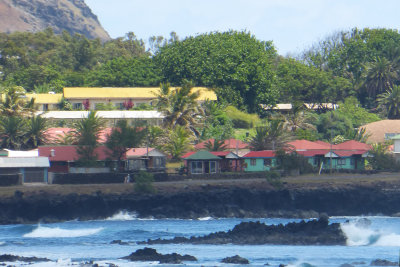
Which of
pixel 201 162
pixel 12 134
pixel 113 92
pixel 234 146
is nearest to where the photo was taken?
pixel 201 162

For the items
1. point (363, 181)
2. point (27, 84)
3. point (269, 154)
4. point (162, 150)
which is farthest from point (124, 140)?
point (27, 84)

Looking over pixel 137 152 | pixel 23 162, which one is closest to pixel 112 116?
pixel 137 152

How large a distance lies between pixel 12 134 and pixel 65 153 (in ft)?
29.7

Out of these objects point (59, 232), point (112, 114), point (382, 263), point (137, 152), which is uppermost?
point (112, 114)

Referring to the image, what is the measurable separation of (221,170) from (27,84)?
4960 cm

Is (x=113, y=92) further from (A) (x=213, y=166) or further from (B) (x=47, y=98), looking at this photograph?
(A) (x=213, y=166)

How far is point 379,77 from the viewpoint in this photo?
118 meters

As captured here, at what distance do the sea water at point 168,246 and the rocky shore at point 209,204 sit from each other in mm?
1222

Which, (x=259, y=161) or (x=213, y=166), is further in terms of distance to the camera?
(x=259, y=161)

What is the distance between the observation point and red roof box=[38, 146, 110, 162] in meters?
76.4

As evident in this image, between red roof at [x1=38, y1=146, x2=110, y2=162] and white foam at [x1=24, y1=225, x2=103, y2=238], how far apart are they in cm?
1169

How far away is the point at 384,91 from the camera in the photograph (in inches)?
4705

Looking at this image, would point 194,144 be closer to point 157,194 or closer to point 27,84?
point 157,194

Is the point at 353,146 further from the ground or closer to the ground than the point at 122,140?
closer to the ground
